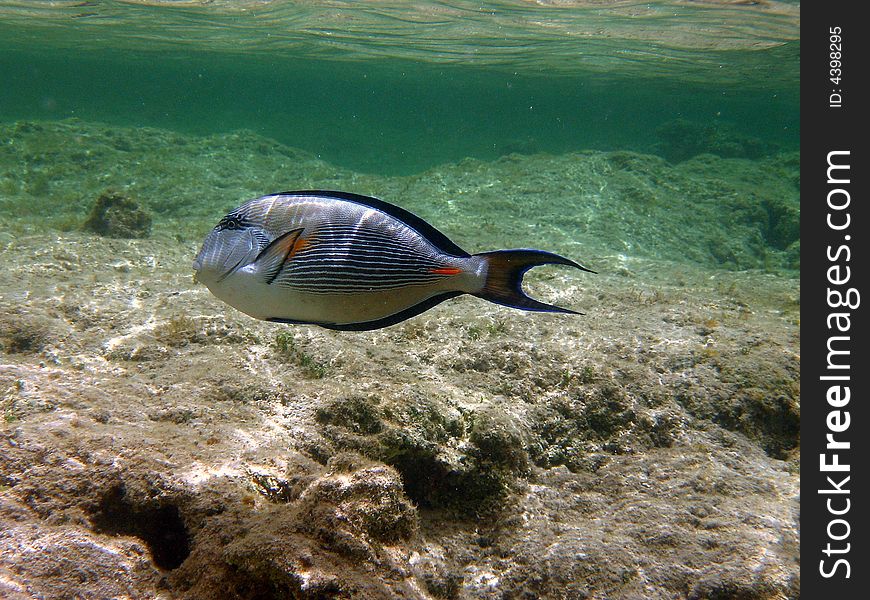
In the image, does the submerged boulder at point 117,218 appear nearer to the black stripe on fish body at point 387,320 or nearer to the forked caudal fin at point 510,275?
the black stripe on fish body at point 387,320

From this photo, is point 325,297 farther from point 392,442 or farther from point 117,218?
point 117,218

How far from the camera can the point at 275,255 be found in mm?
1637

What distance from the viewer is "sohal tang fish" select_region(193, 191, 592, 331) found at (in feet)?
5.37

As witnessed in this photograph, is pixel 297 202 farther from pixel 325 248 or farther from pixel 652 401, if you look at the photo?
pixel 652 401

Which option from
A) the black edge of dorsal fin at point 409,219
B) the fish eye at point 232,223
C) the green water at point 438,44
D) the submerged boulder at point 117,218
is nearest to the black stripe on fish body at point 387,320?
the black edge of dorsal fin at point 409,219

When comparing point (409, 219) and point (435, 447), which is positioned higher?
point (409, 219)

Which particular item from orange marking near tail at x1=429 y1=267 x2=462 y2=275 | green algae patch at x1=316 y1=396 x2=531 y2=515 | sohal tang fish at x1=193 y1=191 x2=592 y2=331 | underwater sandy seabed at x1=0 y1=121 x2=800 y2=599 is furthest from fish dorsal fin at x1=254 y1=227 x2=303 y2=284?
green algae patch at x1=316 y1=396 x2=531 y2=515

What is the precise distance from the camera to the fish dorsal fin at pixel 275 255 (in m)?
1.63
